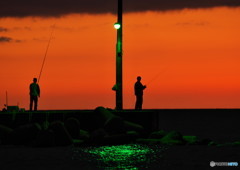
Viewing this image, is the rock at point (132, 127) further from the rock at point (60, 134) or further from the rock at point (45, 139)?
the rock at point (45, 139)

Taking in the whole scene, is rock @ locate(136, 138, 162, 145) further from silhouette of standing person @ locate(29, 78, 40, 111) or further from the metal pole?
silhouette of standing person @ locate(29, 78, 40, 111)

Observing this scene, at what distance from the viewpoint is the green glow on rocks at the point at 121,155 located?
14.7 metres

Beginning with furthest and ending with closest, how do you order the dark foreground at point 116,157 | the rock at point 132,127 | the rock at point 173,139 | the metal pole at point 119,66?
the metal pole at point 119,66 → the rock at point 132,127 → the rock at point 173,139 → the dark foreground at point 116,157

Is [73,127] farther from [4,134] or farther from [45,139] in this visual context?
[4,134]

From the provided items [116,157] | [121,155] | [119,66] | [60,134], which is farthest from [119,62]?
[116,157]

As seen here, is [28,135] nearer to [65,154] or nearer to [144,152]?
[65,154]

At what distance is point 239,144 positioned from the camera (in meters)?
20.7

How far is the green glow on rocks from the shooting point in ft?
48.3

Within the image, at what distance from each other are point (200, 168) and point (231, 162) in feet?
4.71

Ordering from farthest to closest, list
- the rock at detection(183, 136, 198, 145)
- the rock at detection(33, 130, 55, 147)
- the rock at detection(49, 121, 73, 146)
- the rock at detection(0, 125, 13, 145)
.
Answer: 1. the rock at detection(183, 136, 198, 145)
2. the rock at detection(0, 125, 13, 145)
3. the rock at detection(33, 130, 55, 147)
4. the rock at detection(49, 121, 73, 146)

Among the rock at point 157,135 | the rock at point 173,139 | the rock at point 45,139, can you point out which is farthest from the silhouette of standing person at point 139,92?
the rock at point 45,139

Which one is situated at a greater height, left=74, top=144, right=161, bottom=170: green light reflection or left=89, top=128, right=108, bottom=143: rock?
left=89, top=128, right=108, bottom=143: rock

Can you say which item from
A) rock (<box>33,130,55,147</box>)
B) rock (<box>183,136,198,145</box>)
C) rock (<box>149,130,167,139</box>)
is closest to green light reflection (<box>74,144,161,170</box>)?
rock (<box>33,130,55,147</box>)

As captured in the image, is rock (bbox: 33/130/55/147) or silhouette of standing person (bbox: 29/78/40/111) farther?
silhouette of standing person (bbox: 29/78/40/111)
